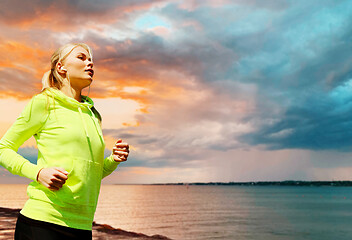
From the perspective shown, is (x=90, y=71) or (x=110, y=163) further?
(x=110, y=163)

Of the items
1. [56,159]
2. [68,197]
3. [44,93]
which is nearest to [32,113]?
[44,93]

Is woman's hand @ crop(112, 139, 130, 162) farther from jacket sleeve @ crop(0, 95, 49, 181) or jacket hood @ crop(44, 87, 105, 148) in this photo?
jacket sleeve @ crop(0, 95, 49, 181)

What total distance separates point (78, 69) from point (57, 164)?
636 millimetres

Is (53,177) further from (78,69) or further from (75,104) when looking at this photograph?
(78,69)

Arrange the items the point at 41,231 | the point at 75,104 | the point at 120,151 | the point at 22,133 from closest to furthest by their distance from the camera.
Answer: the point at 41,231
the point at 22,133
the point at 75,104
the point at 120,151

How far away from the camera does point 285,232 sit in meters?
36.9

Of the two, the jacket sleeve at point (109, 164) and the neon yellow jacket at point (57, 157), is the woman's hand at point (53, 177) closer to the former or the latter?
the neon yellow jacket at point (57, 157)

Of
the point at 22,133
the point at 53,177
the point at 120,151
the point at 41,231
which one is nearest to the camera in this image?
the point at 53,177

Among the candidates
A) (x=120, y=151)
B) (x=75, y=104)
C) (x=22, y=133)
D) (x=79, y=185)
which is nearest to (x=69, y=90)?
(x=75, y=104)

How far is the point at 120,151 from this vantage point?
235 cm

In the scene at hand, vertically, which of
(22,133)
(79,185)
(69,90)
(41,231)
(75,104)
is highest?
(69,90)

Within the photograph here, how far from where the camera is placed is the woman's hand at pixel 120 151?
234 centimetres

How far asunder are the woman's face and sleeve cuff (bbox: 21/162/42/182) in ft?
1.95

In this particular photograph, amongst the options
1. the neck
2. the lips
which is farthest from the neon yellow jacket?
the lips
